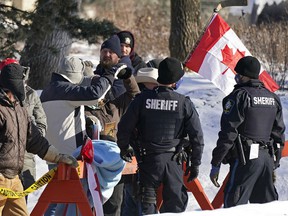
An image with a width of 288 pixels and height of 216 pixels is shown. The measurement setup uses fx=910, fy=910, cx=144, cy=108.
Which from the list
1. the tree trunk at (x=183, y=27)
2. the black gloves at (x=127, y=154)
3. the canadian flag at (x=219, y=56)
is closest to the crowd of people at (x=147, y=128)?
the black gloves at (x=127, y=154)

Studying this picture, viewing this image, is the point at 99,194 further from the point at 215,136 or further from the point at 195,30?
the point at 195,30

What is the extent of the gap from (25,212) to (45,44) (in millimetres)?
8367

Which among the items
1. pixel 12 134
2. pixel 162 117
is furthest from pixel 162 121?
pixel 12 134

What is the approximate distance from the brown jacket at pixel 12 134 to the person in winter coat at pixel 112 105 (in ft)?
4.73

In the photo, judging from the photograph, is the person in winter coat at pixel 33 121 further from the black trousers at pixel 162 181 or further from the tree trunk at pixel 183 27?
the tree trunk at pixel 183 27

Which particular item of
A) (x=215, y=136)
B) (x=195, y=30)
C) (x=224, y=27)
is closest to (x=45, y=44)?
(x=195, y=30)

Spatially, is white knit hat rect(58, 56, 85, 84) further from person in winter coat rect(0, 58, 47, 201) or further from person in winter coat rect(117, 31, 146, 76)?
person in winter coat rect(117, 31, 146, 76)

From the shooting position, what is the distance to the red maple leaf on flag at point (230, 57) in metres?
9.74

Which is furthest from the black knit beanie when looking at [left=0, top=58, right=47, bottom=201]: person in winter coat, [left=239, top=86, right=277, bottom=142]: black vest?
[left=239, top=86, right=277, bottom=142]: black vest

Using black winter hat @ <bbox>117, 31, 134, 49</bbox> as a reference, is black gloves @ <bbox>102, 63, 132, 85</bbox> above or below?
below

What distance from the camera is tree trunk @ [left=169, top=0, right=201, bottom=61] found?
16.5 m

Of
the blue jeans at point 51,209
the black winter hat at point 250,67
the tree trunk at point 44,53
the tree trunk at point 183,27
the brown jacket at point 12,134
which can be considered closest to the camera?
the brown jacket at point 12,134

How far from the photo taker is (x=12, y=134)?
6.81 meters

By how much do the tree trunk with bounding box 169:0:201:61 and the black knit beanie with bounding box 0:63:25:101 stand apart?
975cm
